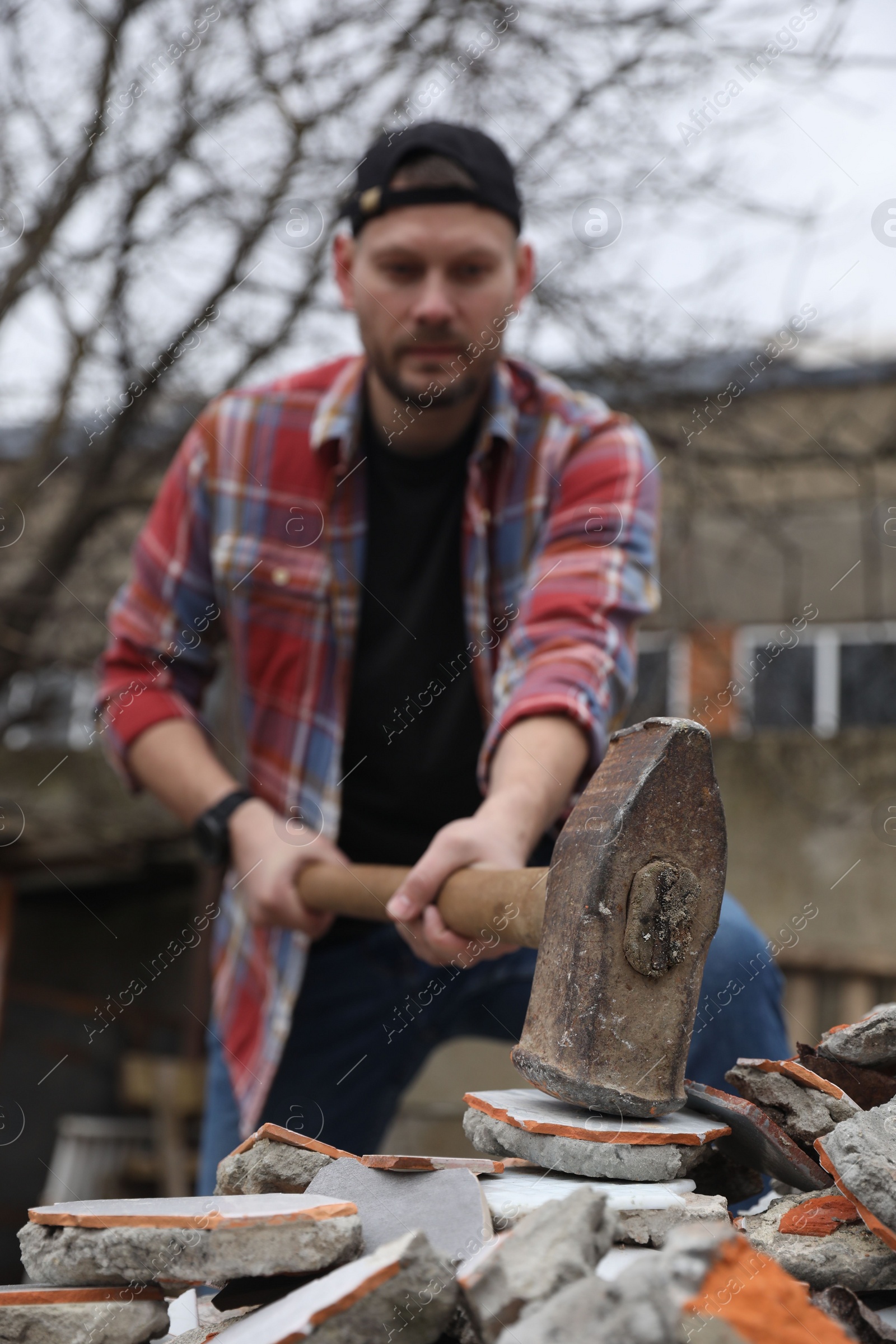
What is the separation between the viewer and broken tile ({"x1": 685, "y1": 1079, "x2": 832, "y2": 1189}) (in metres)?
1.26

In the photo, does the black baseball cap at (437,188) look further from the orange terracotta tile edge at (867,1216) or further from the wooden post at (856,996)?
the wooden post at (856,996)

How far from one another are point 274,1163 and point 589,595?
121 centimetres

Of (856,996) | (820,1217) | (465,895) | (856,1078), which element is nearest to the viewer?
(820,1217)

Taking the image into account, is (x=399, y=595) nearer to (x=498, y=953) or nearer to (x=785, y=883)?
(x=498, y=953)

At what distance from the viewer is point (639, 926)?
1215 millimetres

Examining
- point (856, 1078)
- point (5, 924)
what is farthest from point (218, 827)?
point (5, 924)

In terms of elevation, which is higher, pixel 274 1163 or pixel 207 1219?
pixel 207 1219

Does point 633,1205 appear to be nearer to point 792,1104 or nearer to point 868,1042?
point 792,1104

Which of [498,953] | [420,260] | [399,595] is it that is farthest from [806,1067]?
[420,260]

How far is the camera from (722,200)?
13.9ft

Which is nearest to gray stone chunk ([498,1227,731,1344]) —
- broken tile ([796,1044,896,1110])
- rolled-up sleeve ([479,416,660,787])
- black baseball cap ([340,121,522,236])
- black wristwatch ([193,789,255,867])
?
broken tile ([796,1044,896,1110])

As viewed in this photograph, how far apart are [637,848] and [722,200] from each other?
147 inches

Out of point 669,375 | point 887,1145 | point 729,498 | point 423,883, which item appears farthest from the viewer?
point 729,498

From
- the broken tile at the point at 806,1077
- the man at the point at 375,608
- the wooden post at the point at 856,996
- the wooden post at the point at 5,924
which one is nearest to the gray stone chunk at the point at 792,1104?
the broken tile at the point at 806,1077
